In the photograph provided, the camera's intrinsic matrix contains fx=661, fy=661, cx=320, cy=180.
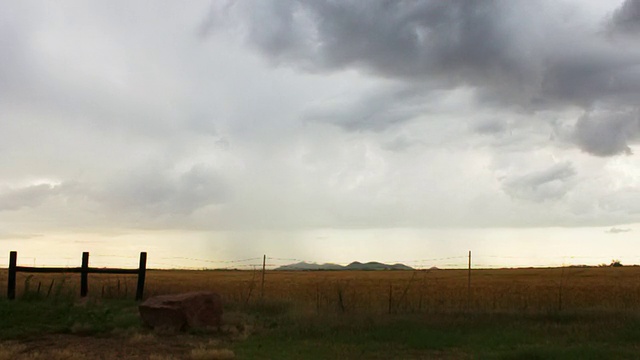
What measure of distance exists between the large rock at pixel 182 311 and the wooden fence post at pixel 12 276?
7.85m

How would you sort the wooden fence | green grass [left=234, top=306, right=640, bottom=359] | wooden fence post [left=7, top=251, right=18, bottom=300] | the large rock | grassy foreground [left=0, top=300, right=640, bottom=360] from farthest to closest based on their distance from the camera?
1. the wooden fence
2. wooden fence post [left=7, top=251, right=18, bottom=300]
3. the large rock
4. green grass [left=234, top=306, right=640, bottom=359]
5. grassy foreground [left=0, top=300, right=640, bottom=360]

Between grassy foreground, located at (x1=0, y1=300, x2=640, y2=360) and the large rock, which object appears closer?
grassy foreground, located at (x1=0, y1=300, x2=640, y2=360)

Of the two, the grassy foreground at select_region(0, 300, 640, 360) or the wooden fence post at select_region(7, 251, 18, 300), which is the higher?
the wooden fence post at select_region(7, 251, 18, 300)

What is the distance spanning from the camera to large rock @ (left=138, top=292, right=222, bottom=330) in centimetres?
1723

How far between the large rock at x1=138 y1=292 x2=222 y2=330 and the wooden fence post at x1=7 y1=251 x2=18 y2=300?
785cm

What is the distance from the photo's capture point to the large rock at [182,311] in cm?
1723

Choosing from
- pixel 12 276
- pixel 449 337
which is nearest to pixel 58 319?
pixel 12 276

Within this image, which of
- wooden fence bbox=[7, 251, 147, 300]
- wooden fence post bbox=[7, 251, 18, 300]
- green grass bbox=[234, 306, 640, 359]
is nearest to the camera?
green grass bbox=[234, 306, 640, 359]

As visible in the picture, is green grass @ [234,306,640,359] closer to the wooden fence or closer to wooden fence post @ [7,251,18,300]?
the wooden fence

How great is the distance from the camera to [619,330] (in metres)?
17.0

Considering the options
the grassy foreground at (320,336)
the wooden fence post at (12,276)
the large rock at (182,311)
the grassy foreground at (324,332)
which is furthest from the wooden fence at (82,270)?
the large rock at (182,311)

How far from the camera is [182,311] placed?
684 inches

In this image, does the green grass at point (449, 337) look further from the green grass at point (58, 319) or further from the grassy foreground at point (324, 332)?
the green grass at point (58, 319)

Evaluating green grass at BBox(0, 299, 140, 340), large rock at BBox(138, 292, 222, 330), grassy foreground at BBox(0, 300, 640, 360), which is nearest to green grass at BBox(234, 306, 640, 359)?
grassy foreground at BBox(0, 300, 640, 360)
